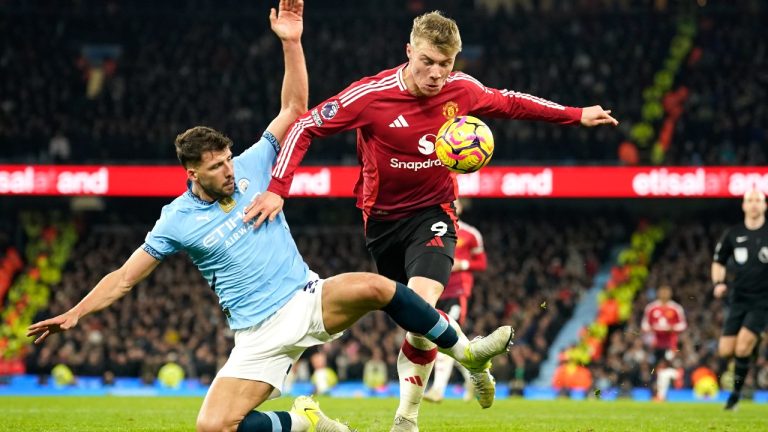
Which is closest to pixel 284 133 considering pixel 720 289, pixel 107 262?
pixel 720 289

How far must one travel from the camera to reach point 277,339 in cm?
660

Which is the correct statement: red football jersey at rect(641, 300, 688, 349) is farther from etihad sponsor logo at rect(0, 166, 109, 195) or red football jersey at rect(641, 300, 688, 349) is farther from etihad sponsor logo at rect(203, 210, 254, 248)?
etihad sponsor logo at rect(0, 166, 109, 195)

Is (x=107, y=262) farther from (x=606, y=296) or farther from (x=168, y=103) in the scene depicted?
(x=606, y=296)

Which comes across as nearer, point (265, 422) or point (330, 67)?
point (265, 422)

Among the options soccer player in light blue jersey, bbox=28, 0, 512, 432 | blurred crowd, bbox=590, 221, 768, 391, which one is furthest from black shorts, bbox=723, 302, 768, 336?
soccer player in light blue jersey, bbox=28, 0, 512, 432

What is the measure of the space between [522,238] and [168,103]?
10.4m

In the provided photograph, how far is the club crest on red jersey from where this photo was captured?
7484 millimetres

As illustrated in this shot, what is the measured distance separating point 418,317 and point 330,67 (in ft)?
76.9

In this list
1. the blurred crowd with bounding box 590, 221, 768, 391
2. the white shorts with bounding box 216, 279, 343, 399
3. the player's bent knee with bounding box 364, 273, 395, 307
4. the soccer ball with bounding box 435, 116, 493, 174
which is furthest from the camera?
the blurred crowd with bounding box 590, 221, 768, 391

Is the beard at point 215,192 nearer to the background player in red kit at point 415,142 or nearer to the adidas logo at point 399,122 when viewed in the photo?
the background player in red kit at point 415,142

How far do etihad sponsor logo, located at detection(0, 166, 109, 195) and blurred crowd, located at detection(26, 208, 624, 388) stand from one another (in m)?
2.64

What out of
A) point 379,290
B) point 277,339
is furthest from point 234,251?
point 379,290

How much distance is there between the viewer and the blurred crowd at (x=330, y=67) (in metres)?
26.4

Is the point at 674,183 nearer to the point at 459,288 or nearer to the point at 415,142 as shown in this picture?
the point at 459,288
